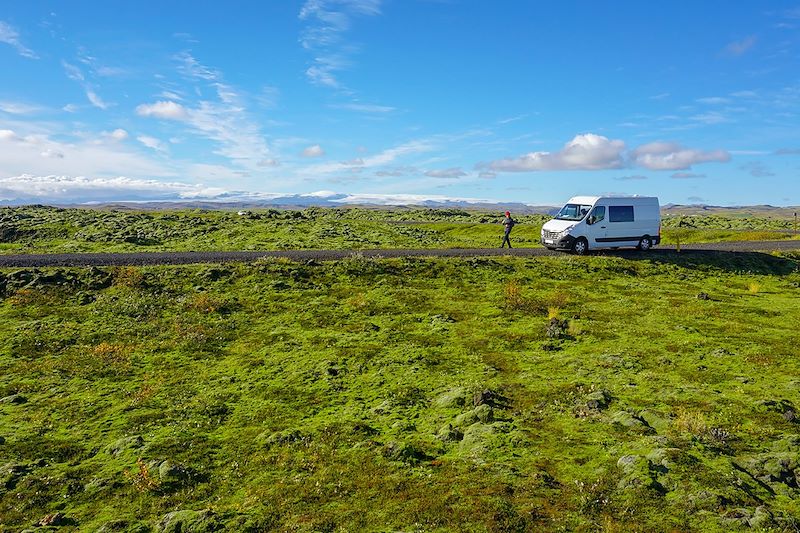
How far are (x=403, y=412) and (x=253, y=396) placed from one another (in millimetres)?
3957

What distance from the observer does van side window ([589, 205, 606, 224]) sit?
98.8 ft

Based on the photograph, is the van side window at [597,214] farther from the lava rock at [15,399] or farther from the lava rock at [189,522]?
the lava rock at [15,399]

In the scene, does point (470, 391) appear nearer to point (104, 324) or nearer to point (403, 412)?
point (403, 412)

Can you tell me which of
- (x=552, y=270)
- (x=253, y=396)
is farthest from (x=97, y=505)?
(x=552, y=270)

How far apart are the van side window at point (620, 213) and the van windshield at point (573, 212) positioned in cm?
153

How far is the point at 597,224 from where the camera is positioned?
3022 cm

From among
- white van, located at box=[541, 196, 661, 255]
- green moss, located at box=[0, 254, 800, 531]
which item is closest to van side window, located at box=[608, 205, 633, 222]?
white van, located at box=[541, 196, 661, 255]

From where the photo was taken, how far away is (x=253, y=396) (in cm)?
1259

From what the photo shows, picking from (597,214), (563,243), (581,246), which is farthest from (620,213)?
(563,243)

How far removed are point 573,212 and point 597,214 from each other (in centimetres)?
150

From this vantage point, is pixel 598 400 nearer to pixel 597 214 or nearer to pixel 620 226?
pixel 597 214

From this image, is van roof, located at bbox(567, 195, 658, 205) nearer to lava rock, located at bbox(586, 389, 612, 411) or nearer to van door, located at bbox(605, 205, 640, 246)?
van door, located at bbox(605, 205, 640, 246)

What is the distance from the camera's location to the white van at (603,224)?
30.1 m

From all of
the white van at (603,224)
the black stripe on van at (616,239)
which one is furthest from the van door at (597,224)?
the black stripe on van at (616,239)
